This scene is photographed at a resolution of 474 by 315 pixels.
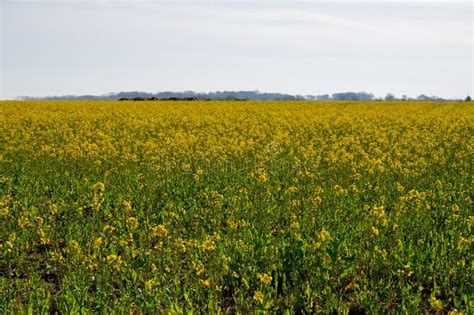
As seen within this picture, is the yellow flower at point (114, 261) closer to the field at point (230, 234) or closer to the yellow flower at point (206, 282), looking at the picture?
the field at point (230, 234)

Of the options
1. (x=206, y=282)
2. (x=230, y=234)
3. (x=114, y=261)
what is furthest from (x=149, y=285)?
(x=230, y=234)

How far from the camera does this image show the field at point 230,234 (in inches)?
215

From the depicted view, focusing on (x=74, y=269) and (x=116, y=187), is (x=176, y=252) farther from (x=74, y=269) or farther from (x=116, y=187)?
(x=116, y=187)

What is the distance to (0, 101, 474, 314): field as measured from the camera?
5.46 m

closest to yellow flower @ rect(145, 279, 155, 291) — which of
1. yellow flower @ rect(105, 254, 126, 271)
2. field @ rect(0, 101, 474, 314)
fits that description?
field @ rect(0, 101, 474, 314)

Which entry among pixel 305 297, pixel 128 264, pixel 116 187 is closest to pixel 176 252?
pixel 128 264

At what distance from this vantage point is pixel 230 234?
23.8ft

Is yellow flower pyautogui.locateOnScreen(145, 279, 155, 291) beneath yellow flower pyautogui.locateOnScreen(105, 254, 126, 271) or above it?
beneath

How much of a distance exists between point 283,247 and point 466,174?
6453mm

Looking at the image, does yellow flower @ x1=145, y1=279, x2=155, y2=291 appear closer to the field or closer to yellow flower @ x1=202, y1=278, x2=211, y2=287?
the field

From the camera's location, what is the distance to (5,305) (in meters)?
5.15

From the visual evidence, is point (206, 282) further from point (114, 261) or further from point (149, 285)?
point (114, 261)

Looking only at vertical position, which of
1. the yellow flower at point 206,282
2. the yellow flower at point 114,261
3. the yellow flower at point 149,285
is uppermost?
the yellow flower at point 114,261

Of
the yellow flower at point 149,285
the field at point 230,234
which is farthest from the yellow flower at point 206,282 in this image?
the yellow flower at point 149,285
